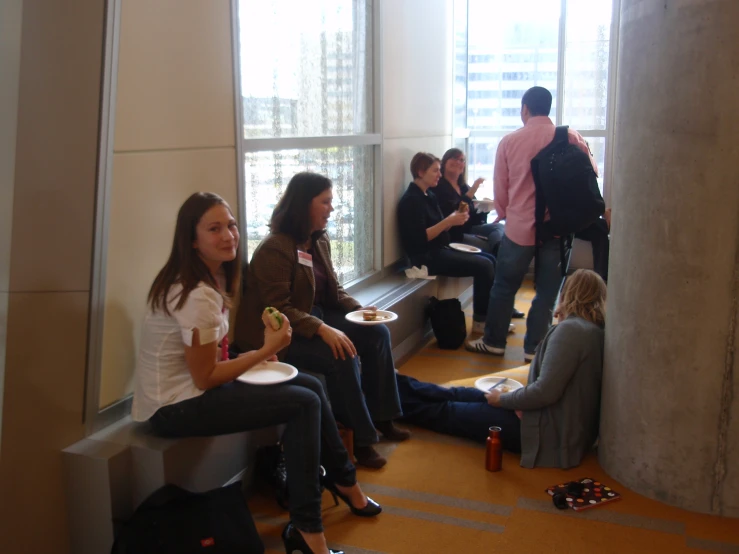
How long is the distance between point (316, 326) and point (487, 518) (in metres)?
1.08

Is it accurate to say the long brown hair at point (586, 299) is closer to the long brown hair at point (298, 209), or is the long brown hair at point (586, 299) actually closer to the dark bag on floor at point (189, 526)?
the long brown hair at point (298, 209)

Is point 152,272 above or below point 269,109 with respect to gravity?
below

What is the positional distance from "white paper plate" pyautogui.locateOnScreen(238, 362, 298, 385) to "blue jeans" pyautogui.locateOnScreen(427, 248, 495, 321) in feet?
9.97

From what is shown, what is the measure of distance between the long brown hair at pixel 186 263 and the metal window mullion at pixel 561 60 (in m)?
5.86

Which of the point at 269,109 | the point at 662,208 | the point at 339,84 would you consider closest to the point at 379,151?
the point at 339,84

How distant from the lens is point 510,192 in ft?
17.0

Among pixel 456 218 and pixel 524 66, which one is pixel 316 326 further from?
pixel 524 66

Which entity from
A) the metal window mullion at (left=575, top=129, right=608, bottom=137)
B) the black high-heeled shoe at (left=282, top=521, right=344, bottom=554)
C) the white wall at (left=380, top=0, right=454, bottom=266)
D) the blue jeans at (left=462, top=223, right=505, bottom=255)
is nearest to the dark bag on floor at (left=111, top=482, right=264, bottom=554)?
the black high-heeled shoe at (left=282, top=521, right=344, bottom=554)

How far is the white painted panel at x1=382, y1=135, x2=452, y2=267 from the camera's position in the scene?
5.66m

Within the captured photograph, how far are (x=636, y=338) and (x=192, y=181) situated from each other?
1.90 m

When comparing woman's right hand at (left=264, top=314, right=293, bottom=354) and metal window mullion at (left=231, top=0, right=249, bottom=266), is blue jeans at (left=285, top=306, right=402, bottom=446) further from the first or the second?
woman's right hand at (left=264, top=314, right=293, bottom=354)

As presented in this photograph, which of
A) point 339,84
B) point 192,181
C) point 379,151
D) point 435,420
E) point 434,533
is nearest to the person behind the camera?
point 434,533

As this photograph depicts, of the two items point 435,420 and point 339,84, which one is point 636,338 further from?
point 339,84

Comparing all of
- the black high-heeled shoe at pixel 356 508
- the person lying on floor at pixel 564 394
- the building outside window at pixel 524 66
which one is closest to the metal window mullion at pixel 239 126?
the black high-heeled shoe at pixel 356 508
